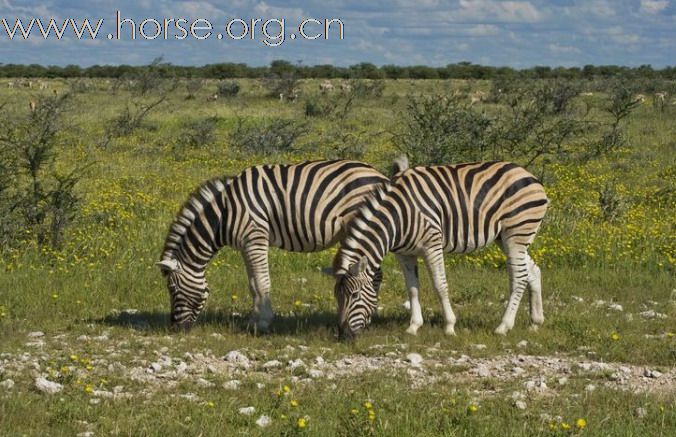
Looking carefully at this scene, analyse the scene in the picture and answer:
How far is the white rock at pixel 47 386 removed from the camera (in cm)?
662

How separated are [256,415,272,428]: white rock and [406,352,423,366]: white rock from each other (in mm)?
2093

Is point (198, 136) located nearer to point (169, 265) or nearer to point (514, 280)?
point (169, 265)

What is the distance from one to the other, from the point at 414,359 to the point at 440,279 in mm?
1179

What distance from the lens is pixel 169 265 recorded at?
28.7 ft

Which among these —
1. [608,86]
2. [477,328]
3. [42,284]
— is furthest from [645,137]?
[608,86]

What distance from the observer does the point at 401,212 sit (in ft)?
27.8

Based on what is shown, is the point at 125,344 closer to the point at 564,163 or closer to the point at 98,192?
the point at 98,192

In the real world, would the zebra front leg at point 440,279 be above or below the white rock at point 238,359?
above

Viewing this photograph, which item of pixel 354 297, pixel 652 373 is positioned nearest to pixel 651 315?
pixel 652 373

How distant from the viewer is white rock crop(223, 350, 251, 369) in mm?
7652

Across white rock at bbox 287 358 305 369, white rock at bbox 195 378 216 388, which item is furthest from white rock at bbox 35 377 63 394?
white rock at bbox 287 358 305 369

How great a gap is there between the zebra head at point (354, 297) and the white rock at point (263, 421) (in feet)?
7.58

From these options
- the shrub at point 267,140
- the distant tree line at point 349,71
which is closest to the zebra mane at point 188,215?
the shrub at point 267,140

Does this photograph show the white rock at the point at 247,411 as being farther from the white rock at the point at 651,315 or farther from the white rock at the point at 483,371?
the white rock at the point at 651,315
